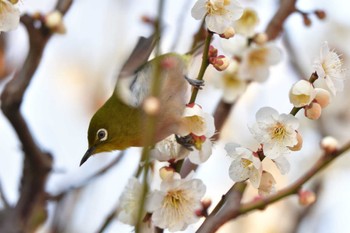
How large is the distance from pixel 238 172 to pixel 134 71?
387mm

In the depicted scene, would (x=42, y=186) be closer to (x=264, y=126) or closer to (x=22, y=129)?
(x=22, y=129)

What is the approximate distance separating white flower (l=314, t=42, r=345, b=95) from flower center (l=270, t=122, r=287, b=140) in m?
0.10

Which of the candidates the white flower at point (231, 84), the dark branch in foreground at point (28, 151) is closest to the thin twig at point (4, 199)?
the dark branch in foreground at point (28, 151)

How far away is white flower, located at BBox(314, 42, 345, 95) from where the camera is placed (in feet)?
3.38

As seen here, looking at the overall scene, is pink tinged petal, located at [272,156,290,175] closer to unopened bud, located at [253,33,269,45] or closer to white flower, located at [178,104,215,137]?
white flower, located at [178,104,215,137]

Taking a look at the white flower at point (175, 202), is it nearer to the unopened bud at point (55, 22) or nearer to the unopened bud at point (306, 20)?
the unopened bud at point (55, 22)

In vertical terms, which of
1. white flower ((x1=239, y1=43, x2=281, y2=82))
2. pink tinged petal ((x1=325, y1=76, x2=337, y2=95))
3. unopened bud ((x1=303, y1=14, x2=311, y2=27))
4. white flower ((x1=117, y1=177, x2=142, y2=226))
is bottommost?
white flower ((x1=239, y1=43, x2=281, y2=82))

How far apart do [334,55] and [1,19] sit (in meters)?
0.53

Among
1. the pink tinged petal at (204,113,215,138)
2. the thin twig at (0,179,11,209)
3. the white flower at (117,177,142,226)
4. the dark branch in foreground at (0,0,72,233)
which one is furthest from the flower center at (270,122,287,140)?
the thin twig at (0,179,11,209)

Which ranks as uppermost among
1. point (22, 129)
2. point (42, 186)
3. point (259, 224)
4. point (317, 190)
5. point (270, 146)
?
point (270, 146)

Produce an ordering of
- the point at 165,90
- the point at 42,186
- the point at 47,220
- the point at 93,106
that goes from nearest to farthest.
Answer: the point at 165,90 → the point at 42,186 → the point at 47,220 → the point at 93,106

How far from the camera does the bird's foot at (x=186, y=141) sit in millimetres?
1059

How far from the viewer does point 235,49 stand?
1.73 meters

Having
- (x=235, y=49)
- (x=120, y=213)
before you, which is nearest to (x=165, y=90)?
(x=120, y=213)
